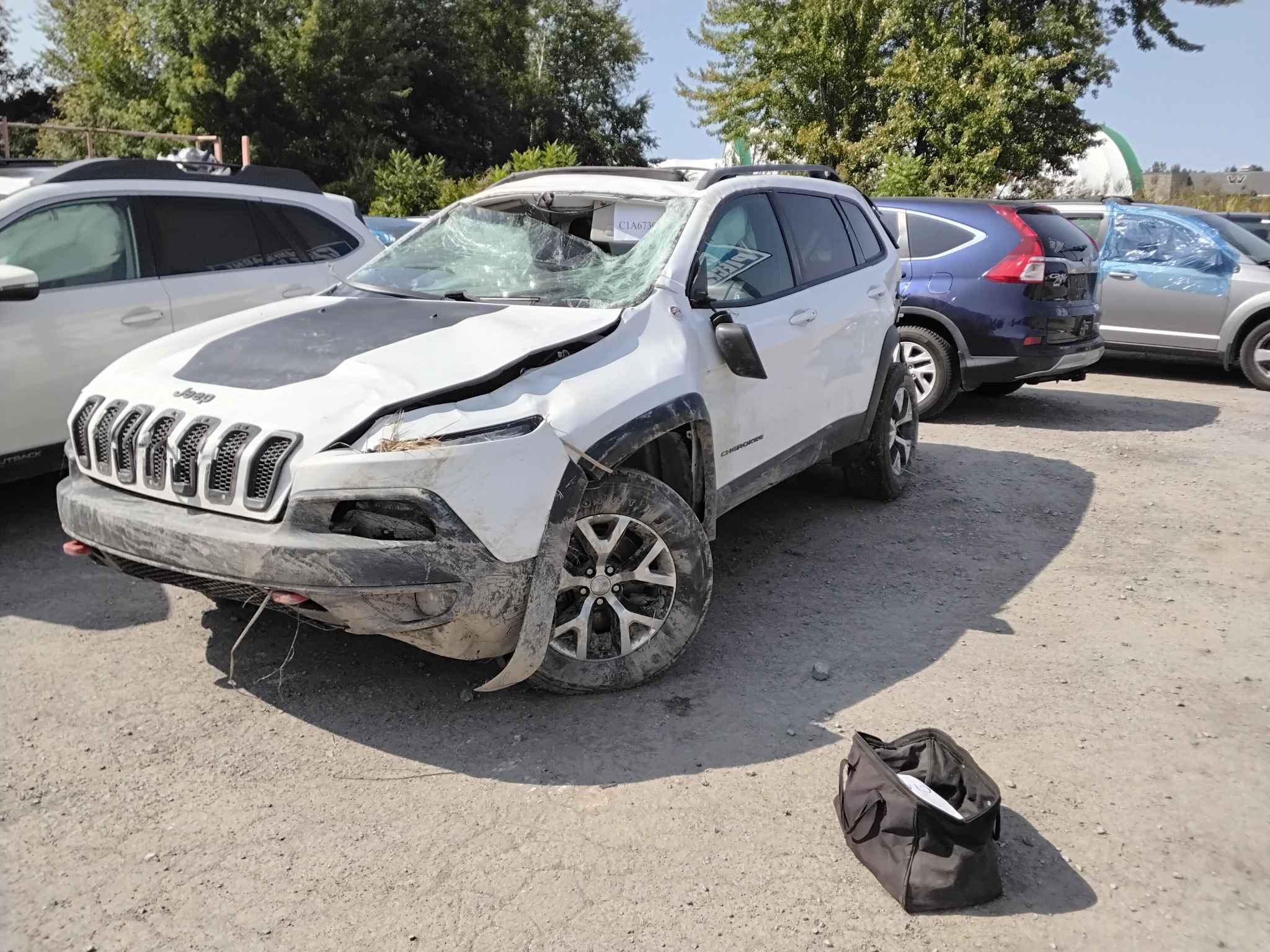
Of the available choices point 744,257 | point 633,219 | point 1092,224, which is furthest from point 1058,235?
point 633,219

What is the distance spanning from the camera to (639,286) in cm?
432

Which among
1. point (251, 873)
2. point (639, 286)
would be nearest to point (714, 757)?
point (251, 873)

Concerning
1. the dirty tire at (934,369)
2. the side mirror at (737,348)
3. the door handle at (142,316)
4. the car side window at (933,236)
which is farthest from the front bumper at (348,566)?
the car side window at (933,236)

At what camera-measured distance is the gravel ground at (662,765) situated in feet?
9.20

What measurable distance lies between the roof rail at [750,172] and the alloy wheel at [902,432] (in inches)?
51.4

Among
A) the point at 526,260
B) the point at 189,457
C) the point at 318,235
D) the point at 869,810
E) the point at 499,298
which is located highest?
the point at 526,260

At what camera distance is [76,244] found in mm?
5645

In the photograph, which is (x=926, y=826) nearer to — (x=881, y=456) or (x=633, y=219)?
(x=633, y=219)

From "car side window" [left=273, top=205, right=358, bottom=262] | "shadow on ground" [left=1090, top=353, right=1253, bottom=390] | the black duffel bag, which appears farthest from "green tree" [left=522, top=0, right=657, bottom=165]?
the black duffel bag

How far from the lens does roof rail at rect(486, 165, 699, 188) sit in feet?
16.2

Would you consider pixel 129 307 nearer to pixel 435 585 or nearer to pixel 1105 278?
pixel 435 585

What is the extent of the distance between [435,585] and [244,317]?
1.74 m

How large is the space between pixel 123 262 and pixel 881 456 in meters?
4.27

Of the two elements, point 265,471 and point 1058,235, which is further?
point 1058,235
